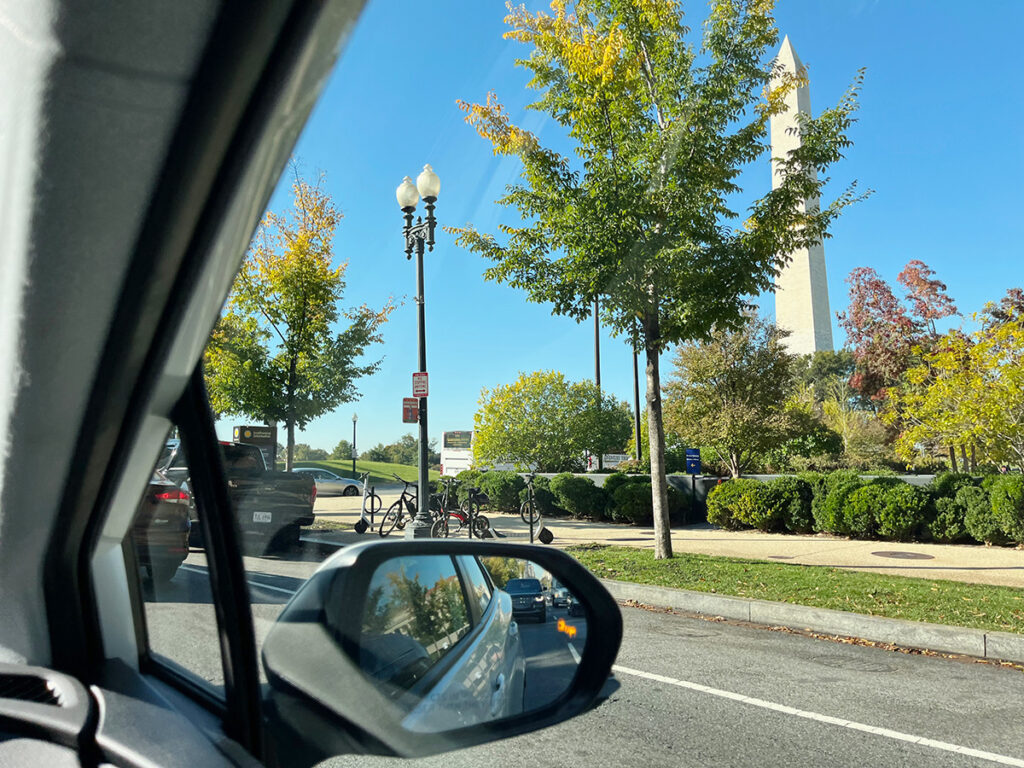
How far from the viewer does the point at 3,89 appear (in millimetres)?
826

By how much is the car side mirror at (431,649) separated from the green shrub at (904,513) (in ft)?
42.2

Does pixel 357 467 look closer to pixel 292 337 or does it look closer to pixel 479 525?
pixel 292 337

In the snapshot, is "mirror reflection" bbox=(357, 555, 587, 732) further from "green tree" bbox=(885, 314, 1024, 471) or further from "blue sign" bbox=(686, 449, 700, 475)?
"blue sign" bbox=(686, 449, 700, 475)

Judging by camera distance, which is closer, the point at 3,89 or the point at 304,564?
the point at 3,89

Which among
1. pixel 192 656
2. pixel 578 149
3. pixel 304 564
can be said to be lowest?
pixel 192 656

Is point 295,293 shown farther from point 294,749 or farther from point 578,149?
point 578,149

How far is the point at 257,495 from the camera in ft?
4.40

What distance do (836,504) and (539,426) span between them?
15.9 metres

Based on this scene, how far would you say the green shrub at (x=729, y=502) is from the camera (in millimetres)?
15070

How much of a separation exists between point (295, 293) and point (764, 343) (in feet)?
80.5

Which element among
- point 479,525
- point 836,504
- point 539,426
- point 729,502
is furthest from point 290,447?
point 539,426

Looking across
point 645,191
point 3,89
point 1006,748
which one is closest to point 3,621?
point 3,89

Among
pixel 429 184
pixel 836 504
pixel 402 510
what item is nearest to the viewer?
pixel 429 184

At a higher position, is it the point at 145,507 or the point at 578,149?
the point at 578,149
